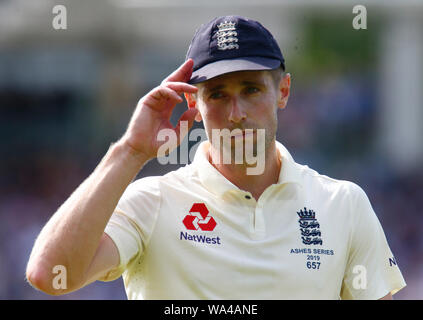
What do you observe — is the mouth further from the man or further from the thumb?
the thumb

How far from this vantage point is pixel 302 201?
2.82 meters

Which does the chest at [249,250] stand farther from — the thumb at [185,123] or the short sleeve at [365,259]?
the thumb at [185,123]

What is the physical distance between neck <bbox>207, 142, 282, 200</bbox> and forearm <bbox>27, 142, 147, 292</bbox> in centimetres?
49

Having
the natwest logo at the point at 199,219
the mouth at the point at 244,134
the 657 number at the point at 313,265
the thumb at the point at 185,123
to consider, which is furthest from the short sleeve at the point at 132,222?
the 657 number at the point at 313,265

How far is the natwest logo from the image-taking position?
268 cm

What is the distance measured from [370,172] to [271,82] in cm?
1055

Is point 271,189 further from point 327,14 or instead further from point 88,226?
point 327,14

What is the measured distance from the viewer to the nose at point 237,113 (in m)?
2.69

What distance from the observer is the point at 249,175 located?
9.39 feet

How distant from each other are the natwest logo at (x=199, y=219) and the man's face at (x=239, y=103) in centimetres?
29

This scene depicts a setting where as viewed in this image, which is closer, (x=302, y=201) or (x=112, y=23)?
(x=302, y=201)

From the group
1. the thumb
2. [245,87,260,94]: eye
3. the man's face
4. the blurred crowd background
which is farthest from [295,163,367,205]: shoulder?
the blurred crowd background

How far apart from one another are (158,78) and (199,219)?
13.5 meters
